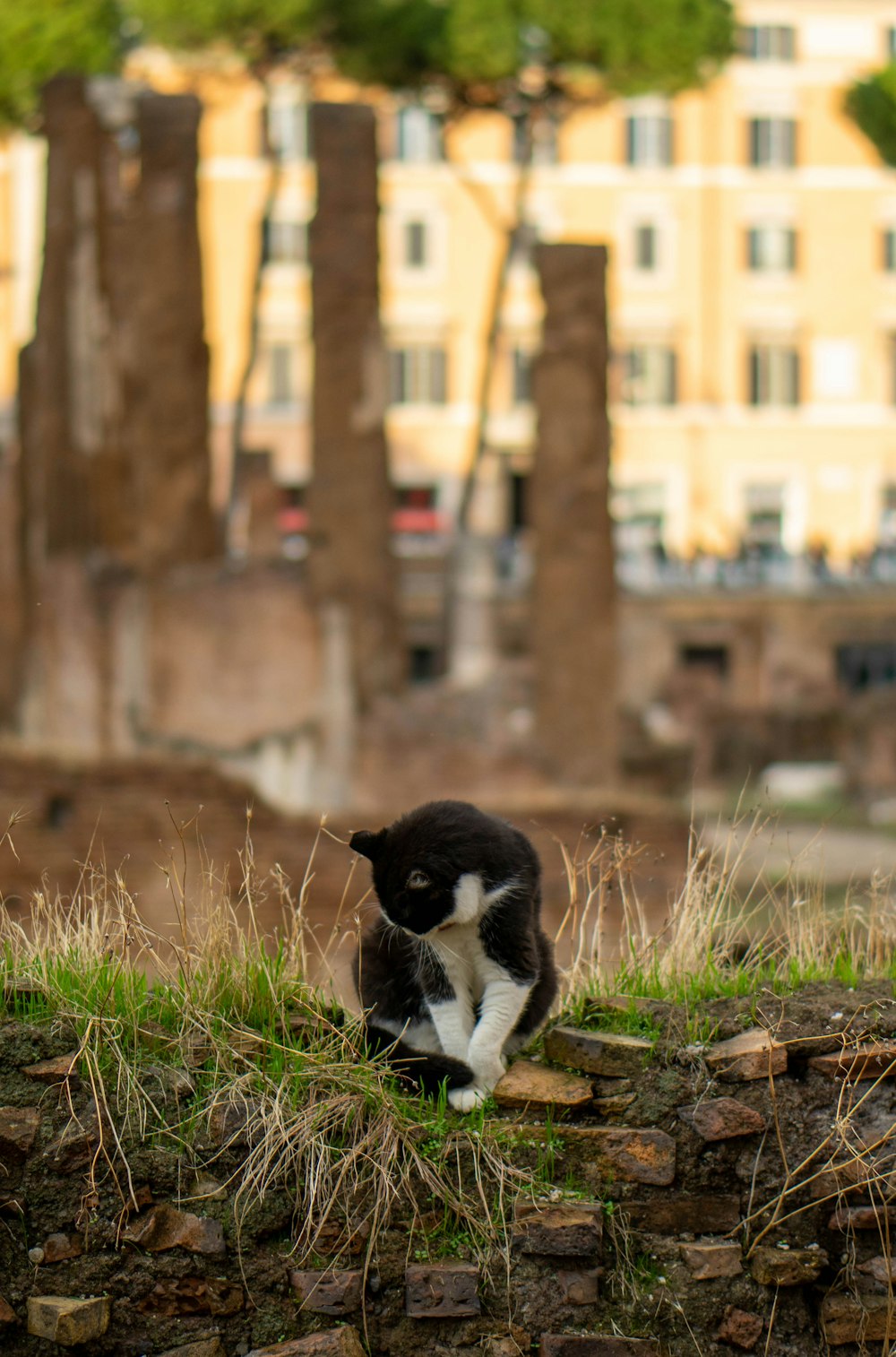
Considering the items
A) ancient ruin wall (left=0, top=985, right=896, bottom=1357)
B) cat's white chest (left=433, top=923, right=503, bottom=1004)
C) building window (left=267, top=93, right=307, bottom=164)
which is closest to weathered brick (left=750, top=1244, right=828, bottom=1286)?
ancient ruin wall (left=0, top=985, right=896, bottom=1357)

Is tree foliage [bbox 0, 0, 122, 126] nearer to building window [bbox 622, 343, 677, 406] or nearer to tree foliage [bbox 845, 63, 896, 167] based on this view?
tree foliage [bbox 845, 63, 896, 167]

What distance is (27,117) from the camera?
26.1m

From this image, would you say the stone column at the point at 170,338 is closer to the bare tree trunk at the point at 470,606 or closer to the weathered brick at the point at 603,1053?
the bare tree trunk at the point at 470,606

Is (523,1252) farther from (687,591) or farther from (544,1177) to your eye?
(687,591)

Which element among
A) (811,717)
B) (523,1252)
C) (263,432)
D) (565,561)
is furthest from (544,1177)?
(263,432)

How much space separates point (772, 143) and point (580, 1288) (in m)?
37.0

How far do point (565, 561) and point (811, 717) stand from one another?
737 cm

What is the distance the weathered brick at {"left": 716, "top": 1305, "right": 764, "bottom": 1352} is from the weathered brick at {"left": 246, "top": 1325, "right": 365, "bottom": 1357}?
30.4 inches

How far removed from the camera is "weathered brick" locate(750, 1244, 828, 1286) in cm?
384

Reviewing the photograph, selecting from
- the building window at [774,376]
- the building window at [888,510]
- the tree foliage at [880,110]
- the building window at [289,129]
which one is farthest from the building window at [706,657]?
the building window at [289,129]

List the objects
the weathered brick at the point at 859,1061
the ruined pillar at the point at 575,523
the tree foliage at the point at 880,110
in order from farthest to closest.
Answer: the tree foliage at the point at 880,110 < the ruined pillar at the point at 575,523 < the weathered brick at the point at 859,1061

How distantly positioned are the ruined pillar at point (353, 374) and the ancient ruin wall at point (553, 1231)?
8.76m

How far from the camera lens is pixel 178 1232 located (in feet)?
12.4

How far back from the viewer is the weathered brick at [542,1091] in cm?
394
